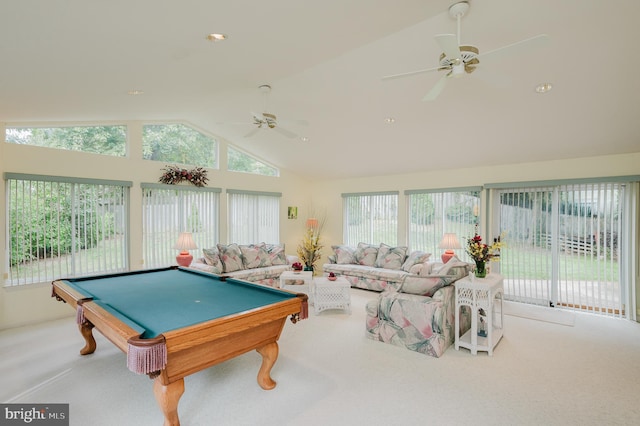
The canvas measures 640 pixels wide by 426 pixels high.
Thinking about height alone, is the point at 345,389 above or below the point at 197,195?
below

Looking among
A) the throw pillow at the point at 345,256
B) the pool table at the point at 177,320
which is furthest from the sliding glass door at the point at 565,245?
the pool table at the point at 177,320

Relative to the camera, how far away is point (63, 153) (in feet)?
15.0

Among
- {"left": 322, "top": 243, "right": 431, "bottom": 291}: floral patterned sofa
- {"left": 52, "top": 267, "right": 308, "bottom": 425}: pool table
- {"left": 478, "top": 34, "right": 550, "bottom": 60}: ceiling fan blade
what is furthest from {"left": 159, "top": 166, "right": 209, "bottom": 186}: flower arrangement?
{"left": 478, "top": 34, "right": 550, "bottom": 60}: ceiling fan blade

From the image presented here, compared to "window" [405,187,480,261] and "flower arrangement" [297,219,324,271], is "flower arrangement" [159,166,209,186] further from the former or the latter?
"window" [405,187,480,261]

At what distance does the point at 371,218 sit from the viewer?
736 cm

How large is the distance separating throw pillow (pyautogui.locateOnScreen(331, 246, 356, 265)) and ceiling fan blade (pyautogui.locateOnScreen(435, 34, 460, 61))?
15.9 feet

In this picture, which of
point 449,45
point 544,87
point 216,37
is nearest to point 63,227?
point 216,37

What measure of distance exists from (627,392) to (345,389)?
7.68 ft

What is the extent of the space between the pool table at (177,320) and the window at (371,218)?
4483 millimetres

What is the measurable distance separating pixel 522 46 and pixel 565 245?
419cm

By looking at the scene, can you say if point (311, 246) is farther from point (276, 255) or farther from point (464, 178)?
point (464, 178)

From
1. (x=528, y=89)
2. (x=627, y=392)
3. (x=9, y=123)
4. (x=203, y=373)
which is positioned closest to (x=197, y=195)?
(x=9, y=123)

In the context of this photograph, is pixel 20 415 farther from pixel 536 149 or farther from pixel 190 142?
pixel 536 149

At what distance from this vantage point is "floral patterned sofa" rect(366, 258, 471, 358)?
3352 mm
